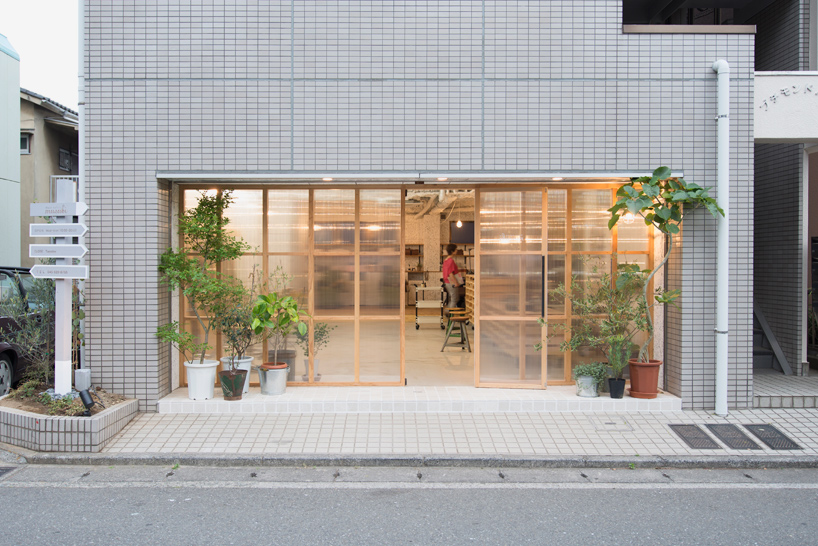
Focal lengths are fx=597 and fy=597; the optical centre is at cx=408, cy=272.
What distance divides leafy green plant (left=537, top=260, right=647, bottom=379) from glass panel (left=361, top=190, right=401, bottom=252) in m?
2.33

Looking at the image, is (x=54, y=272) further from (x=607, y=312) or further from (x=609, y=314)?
(x=607, y=312)

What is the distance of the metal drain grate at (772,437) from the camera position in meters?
6.45

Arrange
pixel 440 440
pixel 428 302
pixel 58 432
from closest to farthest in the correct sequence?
pixel 58 432 → pixel 440 440 → pixel 428 302

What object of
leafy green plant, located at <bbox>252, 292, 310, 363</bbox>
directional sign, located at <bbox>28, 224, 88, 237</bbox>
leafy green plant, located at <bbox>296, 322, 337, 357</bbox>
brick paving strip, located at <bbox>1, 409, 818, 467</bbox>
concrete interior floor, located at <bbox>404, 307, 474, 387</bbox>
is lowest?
brick paving strip, located at <bbox>1, 409, 818, 467</bbox>

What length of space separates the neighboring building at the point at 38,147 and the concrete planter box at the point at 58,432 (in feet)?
35.5

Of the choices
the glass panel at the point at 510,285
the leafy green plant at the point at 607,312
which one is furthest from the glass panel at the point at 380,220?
the leafy green plant at the point at 607,312

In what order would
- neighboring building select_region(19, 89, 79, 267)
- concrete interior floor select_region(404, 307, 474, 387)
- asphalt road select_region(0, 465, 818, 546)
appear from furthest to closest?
neighboring building select_region(19, 89, 79, 267) < concrete interior floor select_region(404, 307, 474, 387) < asphalt road select_region(0, 465, 818, 546)

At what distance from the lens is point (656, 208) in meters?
7.43

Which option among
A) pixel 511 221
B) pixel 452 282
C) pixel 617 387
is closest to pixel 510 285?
pixel 511 221

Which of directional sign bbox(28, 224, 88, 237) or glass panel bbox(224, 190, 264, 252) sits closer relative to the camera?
directional sign bbox(28, 224, 88, 237)

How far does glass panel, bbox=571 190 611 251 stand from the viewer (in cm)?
837

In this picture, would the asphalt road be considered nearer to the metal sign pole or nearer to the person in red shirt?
the metal sign pole

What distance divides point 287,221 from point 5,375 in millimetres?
4487

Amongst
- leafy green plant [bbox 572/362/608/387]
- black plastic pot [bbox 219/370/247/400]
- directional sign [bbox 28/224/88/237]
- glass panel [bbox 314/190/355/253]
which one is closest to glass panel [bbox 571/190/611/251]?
leafy green plant [bbox 572/362/608/387]
